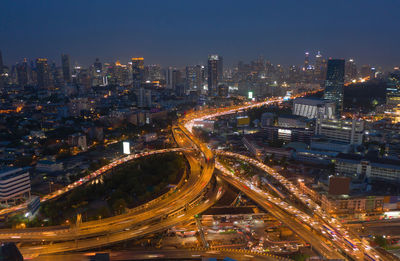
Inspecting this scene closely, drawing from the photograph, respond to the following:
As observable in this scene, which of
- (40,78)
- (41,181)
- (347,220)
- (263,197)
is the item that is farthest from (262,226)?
(40,78)

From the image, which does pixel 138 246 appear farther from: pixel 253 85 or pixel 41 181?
pixel 253 85

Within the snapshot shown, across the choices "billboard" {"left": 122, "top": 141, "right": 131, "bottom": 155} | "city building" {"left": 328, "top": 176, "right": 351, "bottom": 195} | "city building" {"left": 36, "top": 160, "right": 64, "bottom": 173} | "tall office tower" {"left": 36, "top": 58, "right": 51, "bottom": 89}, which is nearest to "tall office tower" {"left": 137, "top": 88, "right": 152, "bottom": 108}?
"billboard" {"left": 122, "top": 141, "right": 131, "bottom": 155}

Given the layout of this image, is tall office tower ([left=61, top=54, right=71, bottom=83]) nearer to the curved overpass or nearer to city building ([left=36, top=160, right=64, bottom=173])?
city building ([left=36, top=160, right=64, bottom=173])

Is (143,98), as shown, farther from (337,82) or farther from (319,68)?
(319,68)

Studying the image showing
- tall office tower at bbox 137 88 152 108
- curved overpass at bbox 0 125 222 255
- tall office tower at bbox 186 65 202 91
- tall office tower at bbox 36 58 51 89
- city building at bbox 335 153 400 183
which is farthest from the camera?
tall office tower at bbox 186 65 202 91

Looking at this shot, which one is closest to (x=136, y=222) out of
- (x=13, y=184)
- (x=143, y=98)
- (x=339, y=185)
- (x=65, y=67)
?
(x=13, y=184)

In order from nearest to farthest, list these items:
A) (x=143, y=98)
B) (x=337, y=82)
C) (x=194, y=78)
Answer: (x=337, y=82), (x=143, y=98), (x=194, y=78)
